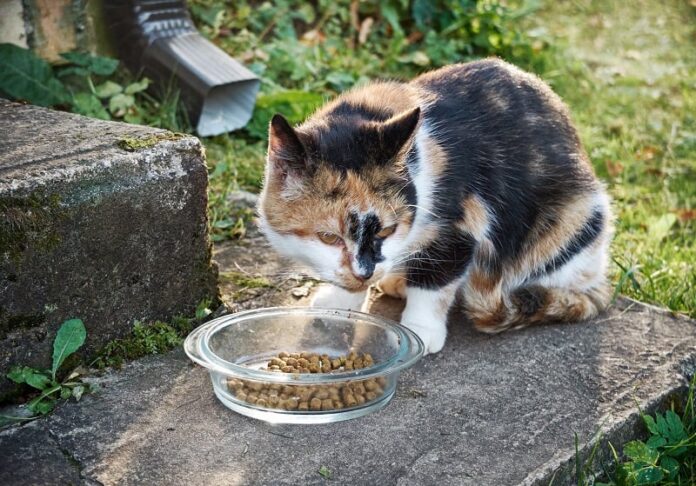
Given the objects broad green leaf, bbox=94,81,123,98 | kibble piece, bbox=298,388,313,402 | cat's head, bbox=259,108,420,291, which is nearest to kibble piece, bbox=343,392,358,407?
kibble piece, bbox=298,388,313,402

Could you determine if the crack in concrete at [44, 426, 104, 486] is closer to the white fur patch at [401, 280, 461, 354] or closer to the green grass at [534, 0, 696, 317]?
the white fur patch at [401, 280, 461, 354]

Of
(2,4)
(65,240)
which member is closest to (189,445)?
(65,240)

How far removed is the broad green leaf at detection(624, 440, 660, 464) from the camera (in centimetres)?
277

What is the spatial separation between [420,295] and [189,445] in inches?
42.2

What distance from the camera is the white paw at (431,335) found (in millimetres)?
3188

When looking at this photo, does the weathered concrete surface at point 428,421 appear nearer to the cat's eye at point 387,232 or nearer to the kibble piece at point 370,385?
the kibble piece at point 370,385

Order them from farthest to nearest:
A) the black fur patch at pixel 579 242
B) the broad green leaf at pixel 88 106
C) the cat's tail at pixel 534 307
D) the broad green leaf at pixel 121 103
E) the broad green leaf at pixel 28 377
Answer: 1. the broad green leaf at pixel 121 103
2. the broad green leaf at pixel 88 106
3. the black fur patch at pixel 579 242
4. the cat's tail at pixel 534 307
5. the broad green leaf at pixel 28 377

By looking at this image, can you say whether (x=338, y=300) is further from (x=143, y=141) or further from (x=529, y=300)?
(x=143, y=141)

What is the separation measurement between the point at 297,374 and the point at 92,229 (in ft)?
2.63

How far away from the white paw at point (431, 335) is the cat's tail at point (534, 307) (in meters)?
0.20

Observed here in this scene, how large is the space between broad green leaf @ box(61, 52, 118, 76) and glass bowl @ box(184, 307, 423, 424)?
1941 mm

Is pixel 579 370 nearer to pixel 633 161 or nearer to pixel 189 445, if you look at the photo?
pixel 189 445

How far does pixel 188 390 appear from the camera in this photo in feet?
9.42

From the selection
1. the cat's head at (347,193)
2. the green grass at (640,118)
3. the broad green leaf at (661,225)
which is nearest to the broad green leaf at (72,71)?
the cat's head at (347,193)
